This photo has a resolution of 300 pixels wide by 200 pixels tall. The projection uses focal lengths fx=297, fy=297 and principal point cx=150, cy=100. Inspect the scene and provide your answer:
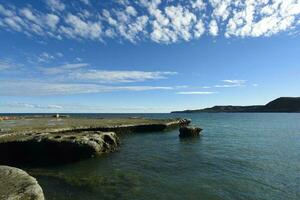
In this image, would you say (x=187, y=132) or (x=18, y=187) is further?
(x=187, y=132)

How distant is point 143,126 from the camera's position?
233 feet

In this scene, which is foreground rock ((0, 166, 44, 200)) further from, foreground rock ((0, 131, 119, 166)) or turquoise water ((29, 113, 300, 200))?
foreground rock ((0, 131, 119, 166))

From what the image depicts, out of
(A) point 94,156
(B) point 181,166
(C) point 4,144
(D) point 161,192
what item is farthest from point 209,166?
(C) point 4,144

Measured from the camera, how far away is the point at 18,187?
16.2 metres

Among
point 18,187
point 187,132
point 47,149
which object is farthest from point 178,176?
point 187,132

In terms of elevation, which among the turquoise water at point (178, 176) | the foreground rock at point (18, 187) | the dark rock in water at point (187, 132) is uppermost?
the dark rock in water at point (187, 132)

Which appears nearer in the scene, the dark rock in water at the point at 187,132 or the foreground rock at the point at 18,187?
the foreground rock at the point at 18,187

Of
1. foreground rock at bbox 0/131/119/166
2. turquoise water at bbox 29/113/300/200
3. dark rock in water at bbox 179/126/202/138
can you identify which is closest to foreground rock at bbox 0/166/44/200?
turquoise water at bbox 29/113/300/200

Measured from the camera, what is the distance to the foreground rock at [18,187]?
15156 millimetres

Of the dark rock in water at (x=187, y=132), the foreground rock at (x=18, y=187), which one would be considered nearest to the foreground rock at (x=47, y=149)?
the foreground rock at (x=18, y=187)

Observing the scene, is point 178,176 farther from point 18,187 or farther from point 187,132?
point 187,132

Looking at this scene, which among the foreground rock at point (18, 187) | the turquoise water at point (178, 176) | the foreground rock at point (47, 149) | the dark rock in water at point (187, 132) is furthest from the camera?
the dark rock in water at point (187, 132)

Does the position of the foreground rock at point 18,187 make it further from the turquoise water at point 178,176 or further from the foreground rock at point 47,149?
the foreground rock at point 47,149

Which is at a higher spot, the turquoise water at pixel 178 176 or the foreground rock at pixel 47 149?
the foreground rock at pixel 47 149
